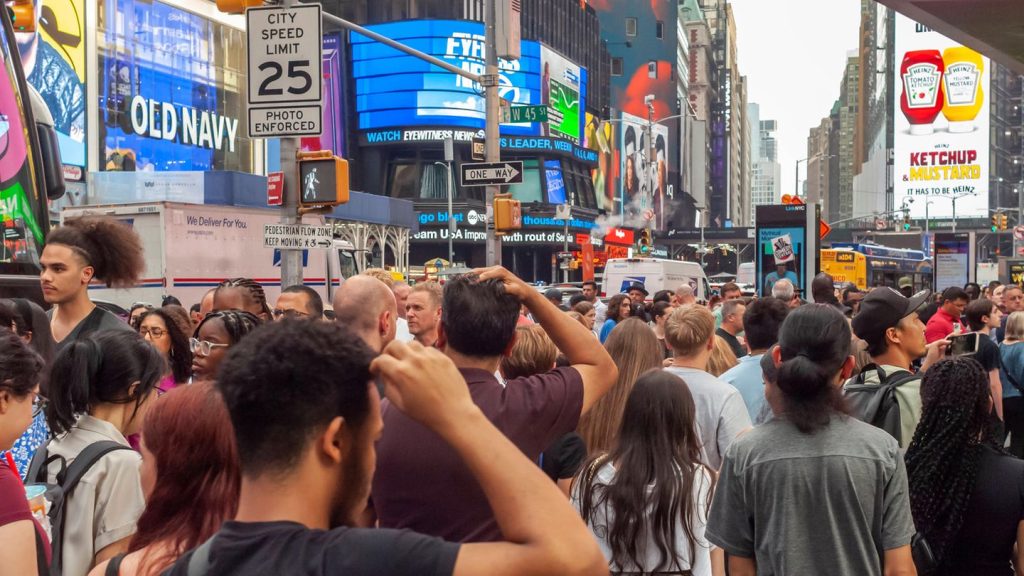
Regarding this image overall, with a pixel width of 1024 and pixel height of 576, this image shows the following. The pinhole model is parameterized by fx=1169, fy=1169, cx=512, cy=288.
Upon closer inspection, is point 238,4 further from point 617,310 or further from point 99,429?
point 99,429

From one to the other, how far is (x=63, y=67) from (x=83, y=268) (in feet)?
131

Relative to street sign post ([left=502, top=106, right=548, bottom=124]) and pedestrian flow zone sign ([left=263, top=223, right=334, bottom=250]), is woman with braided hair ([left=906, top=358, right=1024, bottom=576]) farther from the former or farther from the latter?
street sign post ([left=502, top=106, right=548, bottom=124])

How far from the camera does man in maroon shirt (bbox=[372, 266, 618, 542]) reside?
3.25 meters

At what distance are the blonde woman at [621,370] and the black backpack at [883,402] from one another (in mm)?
1153

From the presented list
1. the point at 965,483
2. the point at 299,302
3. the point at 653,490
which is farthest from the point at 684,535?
the point at 299,302

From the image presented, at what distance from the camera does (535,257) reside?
8269cm

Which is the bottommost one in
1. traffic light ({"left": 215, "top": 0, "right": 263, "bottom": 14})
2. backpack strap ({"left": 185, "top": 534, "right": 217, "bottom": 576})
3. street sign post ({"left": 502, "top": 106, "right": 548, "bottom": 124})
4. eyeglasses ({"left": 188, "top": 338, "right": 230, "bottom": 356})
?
backpack strap ({"left": 185, "top": 534, "right": 217, "bottom": 576})

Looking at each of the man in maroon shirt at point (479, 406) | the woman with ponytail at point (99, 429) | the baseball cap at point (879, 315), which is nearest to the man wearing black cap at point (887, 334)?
the baseball cap at point (879, 315)

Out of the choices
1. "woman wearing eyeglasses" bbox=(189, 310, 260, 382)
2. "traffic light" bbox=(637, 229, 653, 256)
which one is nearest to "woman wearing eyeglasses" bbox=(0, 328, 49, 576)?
"woman wearing eyeglasses" bbox=(189, 310, 260, 382)

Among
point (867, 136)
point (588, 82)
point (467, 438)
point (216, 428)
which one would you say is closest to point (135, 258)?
point (216, 428)

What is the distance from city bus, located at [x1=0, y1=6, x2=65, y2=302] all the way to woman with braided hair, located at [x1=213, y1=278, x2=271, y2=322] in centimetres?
266

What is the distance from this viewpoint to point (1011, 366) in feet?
30.6

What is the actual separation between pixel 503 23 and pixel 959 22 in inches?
506

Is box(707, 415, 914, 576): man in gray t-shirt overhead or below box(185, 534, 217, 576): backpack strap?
below
